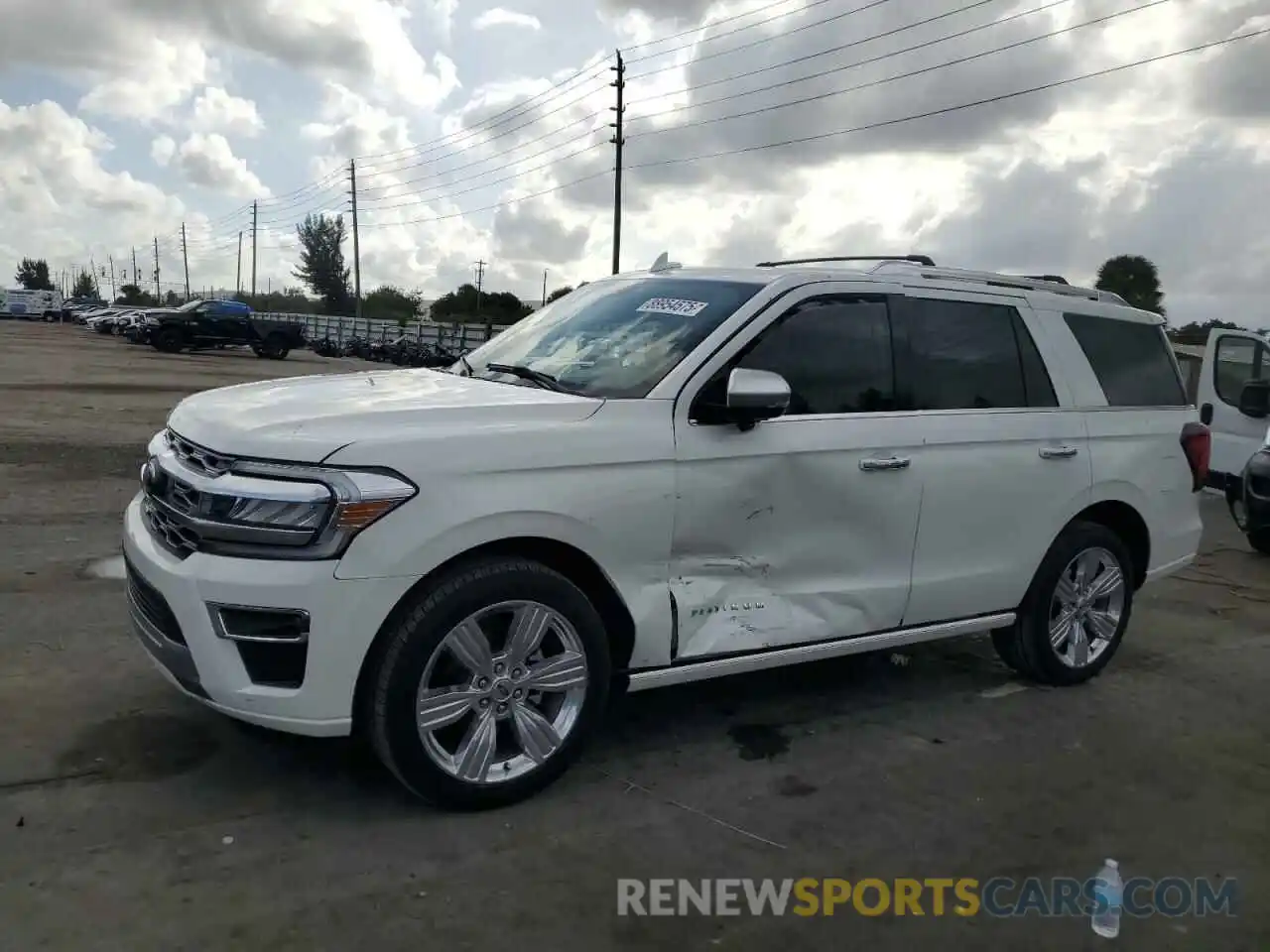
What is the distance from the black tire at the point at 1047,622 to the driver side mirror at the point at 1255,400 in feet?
15.7

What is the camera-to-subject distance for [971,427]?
485 centimetres

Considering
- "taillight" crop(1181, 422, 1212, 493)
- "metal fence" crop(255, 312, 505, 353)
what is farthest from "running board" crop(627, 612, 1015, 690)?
"metal fence" crop(255, 312, 505, 353)

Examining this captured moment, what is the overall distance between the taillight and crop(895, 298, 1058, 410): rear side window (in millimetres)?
1101

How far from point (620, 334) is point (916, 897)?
7.86 feet

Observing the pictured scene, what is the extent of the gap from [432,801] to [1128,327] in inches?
173

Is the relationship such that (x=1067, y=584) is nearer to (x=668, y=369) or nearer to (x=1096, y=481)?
(x=1096, y=481)

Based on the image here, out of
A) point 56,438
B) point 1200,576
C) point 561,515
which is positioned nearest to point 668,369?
point 561,515

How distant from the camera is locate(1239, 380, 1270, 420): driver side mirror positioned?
30.6ft

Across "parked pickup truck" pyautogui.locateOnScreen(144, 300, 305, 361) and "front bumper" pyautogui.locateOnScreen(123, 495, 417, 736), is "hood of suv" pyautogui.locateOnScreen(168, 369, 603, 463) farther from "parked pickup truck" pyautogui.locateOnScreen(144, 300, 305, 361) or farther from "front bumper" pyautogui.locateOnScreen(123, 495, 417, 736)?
"parked pickup truck" pyautogui.locateOnScreen(144, 300, 305, 361)

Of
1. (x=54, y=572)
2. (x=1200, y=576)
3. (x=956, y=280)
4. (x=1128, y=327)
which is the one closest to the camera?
(x=956, y=280)

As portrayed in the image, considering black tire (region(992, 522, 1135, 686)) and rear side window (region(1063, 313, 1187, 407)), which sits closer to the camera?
black tire (region(992, 522, 1135, 686))

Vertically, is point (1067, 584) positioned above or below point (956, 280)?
below

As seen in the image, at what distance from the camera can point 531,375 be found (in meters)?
4.39

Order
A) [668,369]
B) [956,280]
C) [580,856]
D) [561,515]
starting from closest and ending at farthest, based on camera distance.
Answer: [580,856] < [561,515] < [668,369] < [956,280]
